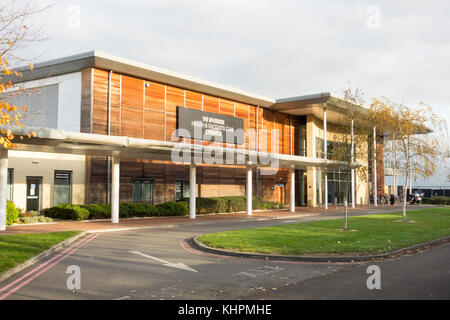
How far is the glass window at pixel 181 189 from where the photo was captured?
1206 inches

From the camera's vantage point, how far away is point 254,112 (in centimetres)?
3766

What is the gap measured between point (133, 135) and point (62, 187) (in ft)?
18.4

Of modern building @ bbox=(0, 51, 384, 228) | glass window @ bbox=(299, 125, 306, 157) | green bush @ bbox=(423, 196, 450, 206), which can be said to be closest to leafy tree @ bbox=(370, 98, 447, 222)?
modern building @ bbox=(0, 51, 384, 228)

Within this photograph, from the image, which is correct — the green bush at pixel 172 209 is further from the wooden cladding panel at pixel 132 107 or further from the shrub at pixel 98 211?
the wooden cladding panel at pixel 132 107

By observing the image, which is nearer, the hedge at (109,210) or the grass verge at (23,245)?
the grass verge at (23,245)

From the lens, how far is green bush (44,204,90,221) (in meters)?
22.4

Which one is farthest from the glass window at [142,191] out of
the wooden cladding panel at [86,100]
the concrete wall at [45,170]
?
the wooden cladding panel at [86,100]

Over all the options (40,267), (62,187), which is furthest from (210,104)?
(40,267)

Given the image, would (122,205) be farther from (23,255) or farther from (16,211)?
(23,255)

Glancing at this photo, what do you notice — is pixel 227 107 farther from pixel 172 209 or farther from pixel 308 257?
pixel 308 257

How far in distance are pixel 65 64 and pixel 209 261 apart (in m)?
18.5

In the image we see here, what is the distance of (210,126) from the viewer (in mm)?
33125

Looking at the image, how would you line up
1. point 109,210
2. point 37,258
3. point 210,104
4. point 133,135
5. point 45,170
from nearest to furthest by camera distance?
point 37,258 → point 45,170 → point 109,210 → point 133,135 → point 210,104

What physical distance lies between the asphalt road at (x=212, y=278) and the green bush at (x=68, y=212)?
1017 cm
